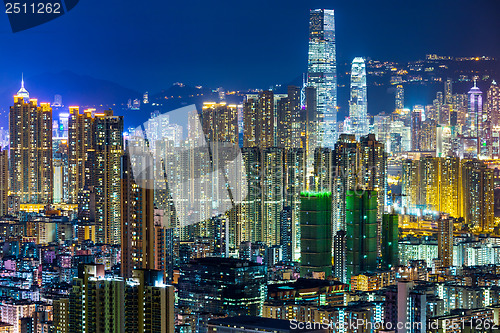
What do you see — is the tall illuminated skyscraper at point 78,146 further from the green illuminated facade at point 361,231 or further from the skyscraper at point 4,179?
the green illuminated facade at point 361,231

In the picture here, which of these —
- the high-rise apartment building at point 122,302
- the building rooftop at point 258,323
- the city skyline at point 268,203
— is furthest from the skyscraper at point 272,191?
the high-rise apartment building at point 122,302

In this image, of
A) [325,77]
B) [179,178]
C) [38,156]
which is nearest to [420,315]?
[179,178]

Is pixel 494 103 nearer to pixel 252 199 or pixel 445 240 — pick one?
pixel 445 240

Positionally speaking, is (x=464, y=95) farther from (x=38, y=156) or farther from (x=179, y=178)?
(x=38, y=156)

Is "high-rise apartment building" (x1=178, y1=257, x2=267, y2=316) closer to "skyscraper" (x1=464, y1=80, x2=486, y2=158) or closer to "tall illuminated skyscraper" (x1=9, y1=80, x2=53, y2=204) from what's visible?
"tall illuminated skyscraper" (x1=9, y1=80, x2=53, y2=204)

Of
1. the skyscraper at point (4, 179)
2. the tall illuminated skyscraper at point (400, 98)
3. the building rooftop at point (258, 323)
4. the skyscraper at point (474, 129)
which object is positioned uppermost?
the tall illuminated skyscraper at point (400, 98)

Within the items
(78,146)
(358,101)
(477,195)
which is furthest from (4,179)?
(477,195)

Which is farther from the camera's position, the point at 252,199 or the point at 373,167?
the point at 373,167
